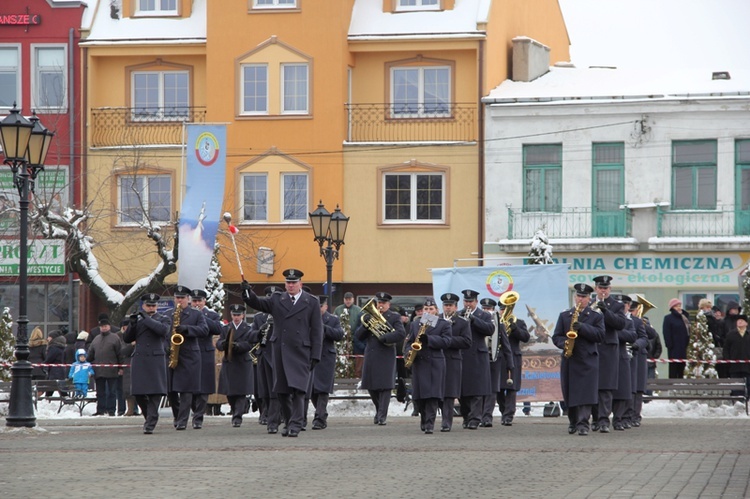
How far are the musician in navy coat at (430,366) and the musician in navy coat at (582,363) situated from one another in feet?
5.46

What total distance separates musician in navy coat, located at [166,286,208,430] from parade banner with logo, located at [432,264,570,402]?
22.2 feet

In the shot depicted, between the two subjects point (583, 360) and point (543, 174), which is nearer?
point (583, 360)

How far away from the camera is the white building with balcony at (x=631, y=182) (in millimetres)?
39281

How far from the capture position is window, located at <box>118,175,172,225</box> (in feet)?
139

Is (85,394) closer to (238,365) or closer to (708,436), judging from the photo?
(238,365)

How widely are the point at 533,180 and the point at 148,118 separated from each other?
10566mm

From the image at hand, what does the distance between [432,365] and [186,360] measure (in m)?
3.32

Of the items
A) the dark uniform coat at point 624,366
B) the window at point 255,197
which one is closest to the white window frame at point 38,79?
the window at point 255,197

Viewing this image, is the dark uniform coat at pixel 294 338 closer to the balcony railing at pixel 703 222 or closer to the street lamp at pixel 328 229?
the street lamp at pixel 328 229

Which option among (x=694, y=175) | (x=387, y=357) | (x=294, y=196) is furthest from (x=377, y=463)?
(x=294, y=196)

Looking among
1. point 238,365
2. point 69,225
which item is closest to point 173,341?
point 238,365

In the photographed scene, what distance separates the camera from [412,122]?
4169 centimetres

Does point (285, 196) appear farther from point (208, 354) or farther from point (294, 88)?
point (208, 354)

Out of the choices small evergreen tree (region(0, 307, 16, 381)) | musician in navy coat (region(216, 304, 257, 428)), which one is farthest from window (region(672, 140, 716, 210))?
musician in navy coat (region(216, 304, 257, 428))
